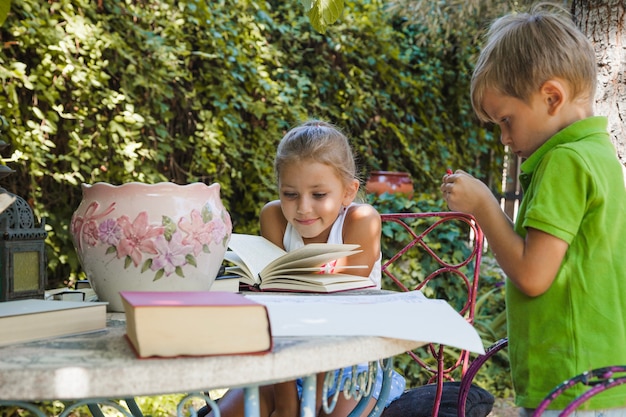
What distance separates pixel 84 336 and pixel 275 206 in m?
1.08

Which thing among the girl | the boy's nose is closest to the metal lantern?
the girl

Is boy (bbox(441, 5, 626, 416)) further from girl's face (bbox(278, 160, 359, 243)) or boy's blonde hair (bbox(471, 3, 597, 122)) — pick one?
girl's face (bbox(278, 160, 359, 243))

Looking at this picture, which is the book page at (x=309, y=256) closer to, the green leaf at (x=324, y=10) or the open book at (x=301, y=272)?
the open book at (x=301, y=272)

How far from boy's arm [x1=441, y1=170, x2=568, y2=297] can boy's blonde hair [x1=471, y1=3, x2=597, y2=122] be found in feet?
0.72

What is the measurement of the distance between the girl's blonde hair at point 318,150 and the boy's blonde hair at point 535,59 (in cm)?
52

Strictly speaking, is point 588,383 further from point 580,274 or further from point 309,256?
point 309,256

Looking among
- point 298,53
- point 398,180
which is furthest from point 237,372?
point 298,53

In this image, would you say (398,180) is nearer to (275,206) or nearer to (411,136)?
(411,136)

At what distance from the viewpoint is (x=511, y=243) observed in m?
1.27

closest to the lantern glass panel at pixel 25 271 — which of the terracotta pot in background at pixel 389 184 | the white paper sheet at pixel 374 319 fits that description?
the white paper sheet at pixel 374 319

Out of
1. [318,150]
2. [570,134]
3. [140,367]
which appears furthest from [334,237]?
[140,367]

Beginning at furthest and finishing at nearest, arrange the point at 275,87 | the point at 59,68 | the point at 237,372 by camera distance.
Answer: the point at 275,87 < the point at 59,68 < the point at 237,372

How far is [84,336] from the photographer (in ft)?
3.02

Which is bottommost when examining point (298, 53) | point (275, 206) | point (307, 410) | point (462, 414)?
point (462, 414)
